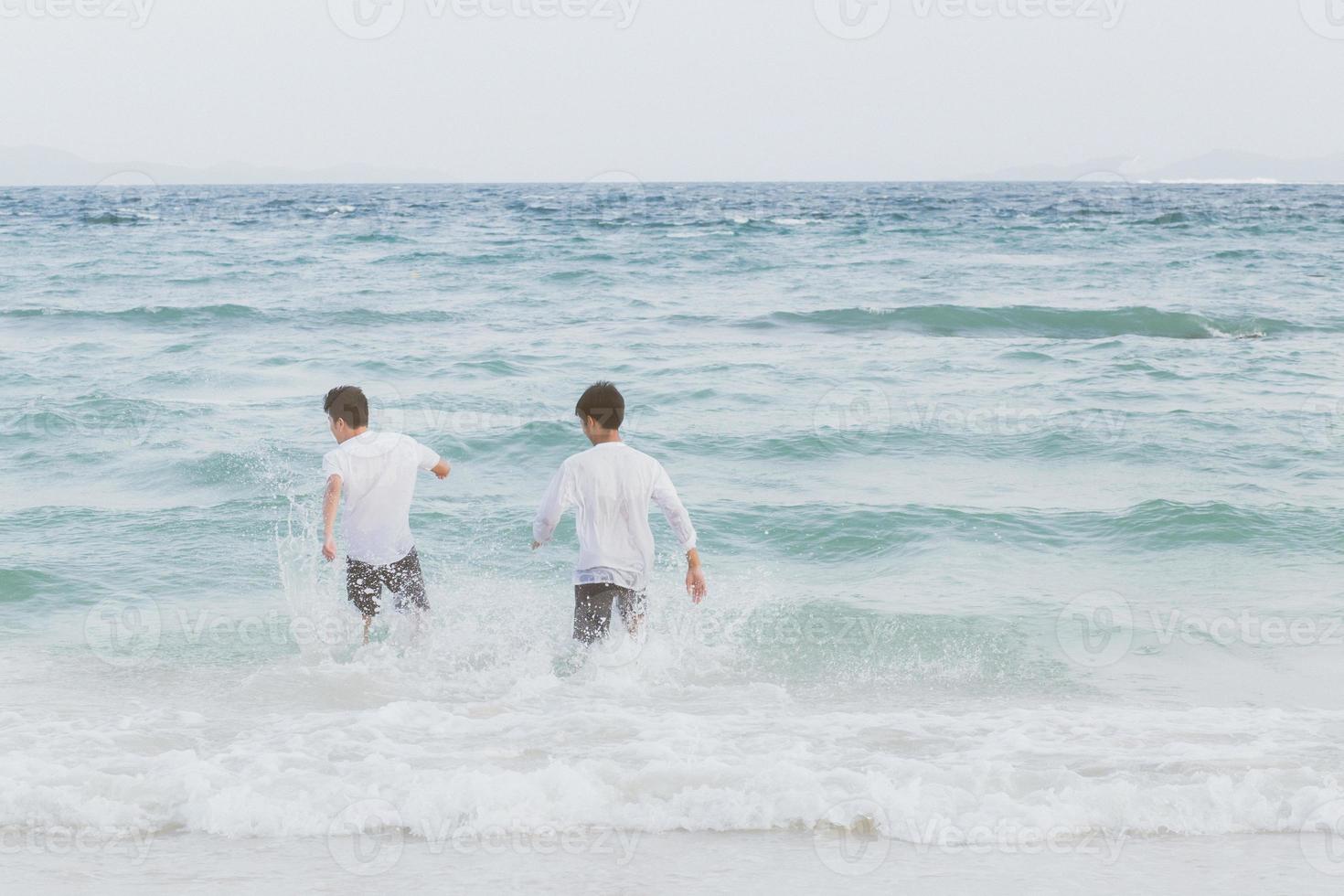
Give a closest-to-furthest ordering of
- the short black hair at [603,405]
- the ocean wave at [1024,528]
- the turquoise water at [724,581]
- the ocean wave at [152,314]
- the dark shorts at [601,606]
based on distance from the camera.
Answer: the turquoise water at [724,581]
the short black hair at [603,405]
the dark shorts at [601,606]
the ocean wave at [1024,528]
the ocean wave at [152,314]

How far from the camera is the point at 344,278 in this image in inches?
1067

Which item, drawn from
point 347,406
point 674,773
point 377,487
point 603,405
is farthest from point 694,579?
point 347,406

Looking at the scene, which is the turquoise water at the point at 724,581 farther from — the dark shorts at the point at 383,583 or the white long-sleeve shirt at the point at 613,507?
the white long-sleeve shirt at the point at 613,507

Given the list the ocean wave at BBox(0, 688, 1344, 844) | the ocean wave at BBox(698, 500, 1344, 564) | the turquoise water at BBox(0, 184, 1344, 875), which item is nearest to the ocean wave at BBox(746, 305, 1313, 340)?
the turquoise water at BBox(0, 184, 1344, 875)

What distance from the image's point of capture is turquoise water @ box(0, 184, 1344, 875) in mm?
4789

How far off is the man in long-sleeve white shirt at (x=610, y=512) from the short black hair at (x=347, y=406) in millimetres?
1069

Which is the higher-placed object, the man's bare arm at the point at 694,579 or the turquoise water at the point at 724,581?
the man's bare arm at the point at 694,579

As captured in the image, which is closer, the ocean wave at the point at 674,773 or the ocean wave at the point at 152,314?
the ocean wave at the point at 674,773

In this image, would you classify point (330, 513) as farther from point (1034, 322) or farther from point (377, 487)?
point (1034, 322)

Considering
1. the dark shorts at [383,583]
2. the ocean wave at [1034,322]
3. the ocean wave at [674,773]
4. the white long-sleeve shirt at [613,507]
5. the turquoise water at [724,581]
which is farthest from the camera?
the ocean wave at [1034,322]

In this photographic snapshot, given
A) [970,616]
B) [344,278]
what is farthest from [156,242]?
[970,616]

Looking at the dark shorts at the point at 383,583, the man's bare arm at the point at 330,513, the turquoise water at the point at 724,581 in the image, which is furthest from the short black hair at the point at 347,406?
the turquoise water at the point at 724,581

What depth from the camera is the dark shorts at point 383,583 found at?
245 inches

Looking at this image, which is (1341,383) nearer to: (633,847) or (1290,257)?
(633,847)
